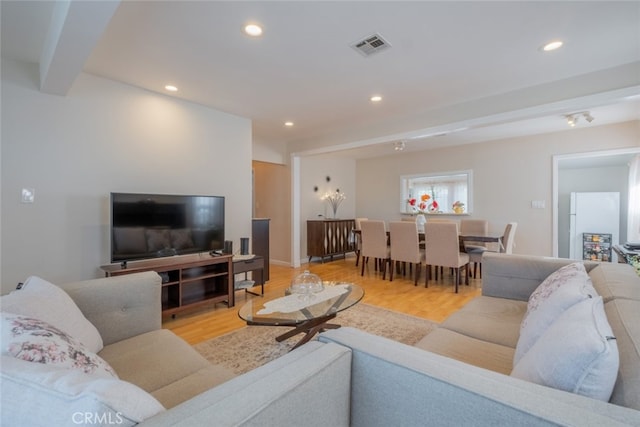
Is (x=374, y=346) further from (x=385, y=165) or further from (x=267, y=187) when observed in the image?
(x=385, y=165)

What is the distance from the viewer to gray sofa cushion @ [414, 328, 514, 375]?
1.31 metres

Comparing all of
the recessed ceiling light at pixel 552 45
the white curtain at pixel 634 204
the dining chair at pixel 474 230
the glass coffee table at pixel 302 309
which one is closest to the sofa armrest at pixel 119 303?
the glass coffee table at pixel 302 309

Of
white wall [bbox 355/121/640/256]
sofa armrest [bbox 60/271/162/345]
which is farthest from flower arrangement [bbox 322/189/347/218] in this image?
sofa armrest [bbox 60/271/162/345]

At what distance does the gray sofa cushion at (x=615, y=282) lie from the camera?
4.34ft

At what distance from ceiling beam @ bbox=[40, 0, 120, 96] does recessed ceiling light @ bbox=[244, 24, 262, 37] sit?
0.82m

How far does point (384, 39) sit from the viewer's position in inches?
86.1

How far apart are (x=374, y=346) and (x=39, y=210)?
3.12 meters

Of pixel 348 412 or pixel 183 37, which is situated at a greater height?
pixel 183 37

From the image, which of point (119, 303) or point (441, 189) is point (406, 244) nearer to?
point (441, 189)

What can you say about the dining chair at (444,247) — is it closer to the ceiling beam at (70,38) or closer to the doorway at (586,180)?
the doorway at (586,180)

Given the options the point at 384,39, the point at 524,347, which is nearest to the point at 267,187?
the point at 384,39

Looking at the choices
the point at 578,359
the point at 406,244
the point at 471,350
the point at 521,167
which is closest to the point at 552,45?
the point at 471,350

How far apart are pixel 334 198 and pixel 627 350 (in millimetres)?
5931

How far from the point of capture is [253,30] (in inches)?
81.7
